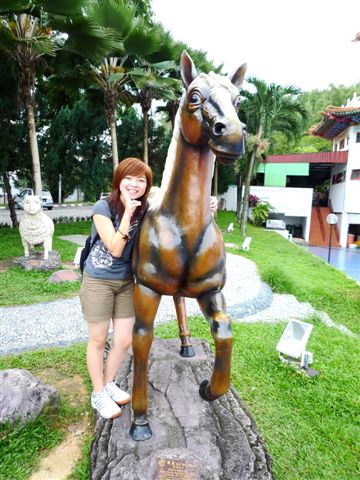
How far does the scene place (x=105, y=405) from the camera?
2.21 meters

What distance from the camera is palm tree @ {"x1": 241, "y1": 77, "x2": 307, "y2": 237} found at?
13.6 m

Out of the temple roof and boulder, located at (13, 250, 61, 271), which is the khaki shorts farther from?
the temple roof

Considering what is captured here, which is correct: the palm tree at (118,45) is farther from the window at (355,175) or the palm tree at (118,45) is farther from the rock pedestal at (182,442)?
the window at (355,175)

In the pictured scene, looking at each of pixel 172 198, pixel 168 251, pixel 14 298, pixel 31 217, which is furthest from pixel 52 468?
pixel 31 217

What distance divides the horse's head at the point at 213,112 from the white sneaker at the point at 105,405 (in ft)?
5.36

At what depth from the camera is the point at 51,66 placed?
8.95 m

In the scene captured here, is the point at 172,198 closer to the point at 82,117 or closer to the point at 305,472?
the point at 305,472

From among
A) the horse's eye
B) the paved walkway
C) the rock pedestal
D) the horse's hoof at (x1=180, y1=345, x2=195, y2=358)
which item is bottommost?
the paved walkway

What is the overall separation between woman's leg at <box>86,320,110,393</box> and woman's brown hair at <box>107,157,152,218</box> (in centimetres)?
68

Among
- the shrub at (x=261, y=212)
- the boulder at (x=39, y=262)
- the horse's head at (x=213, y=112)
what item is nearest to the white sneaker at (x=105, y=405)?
the horse's head at (x=213, y=112)

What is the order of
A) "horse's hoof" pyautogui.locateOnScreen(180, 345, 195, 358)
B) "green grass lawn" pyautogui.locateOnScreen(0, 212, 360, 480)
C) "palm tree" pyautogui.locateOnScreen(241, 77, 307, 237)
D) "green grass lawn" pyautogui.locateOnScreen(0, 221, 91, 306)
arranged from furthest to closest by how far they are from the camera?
"palm tree" pyautogui.locateOnScreen(241, 77, 307, 237), "green grass lawn" pyautogui.locateOnScreen(0, 221, 91, 306), "horse's hoof" pyautogui.locateOnScreen(180, 345, 195, 358), "green grass lawn" pyautogui.locateOnScreen(0, 212, 360, 480)

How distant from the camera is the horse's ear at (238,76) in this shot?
1638 millimetres

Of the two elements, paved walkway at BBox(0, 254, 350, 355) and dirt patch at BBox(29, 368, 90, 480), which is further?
paved walkway at BBox(0, 254, 350, 355)

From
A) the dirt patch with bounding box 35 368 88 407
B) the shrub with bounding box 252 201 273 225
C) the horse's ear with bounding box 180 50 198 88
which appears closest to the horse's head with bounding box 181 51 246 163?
the horse's ear with bounding box 180 50 198 88
